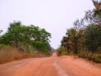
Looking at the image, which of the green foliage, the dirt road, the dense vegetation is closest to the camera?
the dirt road

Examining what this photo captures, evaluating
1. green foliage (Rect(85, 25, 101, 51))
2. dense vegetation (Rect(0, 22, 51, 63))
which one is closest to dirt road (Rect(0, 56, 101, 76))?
green foliage (Rect(85, 25, 101, 51))

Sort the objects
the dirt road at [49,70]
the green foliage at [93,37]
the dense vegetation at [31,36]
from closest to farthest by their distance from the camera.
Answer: the dirt road at [49,70], the green foliage at [93,37], the dense vegetation at [31,36]

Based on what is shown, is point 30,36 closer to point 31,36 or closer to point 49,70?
point 31,36

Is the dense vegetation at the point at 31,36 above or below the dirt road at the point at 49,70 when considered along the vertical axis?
above

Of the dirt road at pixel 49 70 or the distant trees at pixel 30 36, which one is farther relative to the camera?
the distant trees at pixel 30 36

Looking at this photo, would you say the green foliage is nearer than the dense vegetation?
Yes

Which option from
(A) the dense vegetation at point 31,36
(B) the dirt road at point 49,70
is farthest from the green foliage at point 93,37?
(A) the dense vegetation at point 31,36

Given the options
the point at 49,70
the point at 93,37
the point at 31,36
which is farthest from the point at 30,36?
the point at 49,70

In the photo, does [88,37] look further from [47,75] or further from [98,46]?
[47,75]

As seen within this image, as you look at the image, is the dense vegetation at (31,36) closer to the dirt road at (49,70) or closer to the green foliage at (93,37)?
the green foliage at (93,37)

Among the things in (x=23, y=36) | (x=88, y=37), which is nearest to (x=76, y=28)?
(x=88, y=37)

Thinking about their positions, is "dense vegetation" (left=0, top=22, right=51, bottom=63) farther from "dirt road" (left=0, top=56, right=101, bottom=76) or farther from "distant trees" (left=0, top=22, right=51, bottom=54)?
"dirt road" (left=0, top=56, right=101, bottom=76)

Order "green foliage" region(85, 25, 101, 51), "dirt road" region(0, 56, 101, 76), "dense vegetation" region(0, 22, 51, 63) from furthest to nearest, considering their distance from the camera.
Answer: "dense vegetation" region(0, 22, 51, 63) < "green foliage" region(85, 25, 101, 51) < "dirt road" region(0, 56, 101, 76)

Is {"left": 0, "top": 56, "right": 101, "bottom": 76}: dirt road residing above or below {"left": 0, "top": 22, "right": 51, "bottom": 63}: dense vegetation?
below
